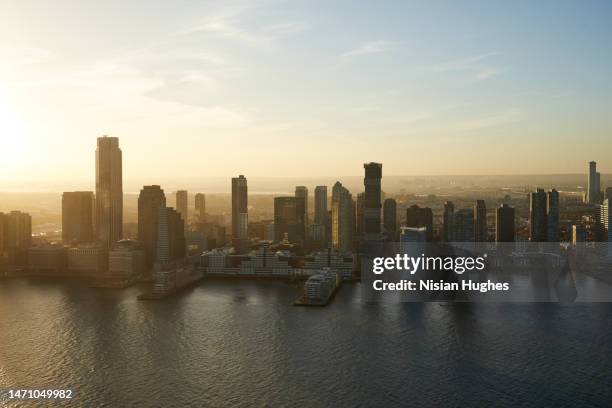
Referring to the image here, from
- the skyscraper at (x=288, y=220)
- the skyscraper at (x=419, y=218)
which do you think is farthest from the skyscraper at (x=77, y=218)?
the skyscraper at (x=419, y=218)

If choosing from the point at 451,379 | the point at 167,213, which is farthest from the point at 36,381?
the point at 167,213

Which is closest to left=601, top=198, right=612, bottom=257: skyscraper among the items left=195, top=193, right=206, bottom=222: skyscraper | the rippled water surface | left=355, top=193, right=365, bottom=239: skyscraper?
left=355, top=193, right=365, bottom=239: skyscraper

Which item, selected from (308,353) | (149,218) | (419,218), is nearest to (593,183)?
(419,218)

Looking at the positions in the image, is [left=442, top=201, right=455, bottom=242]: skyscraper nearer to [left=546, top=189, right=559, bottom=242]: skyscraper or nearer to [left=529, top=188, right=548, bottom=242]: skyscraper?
[left=529, top=188, right=548, bottom=242]: skyscraper

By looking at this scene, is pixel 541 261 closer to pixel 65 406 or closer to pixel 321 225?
pixel 321 225

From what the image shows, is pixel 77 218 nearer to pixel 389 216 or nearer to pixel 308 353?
pixel 389 216
